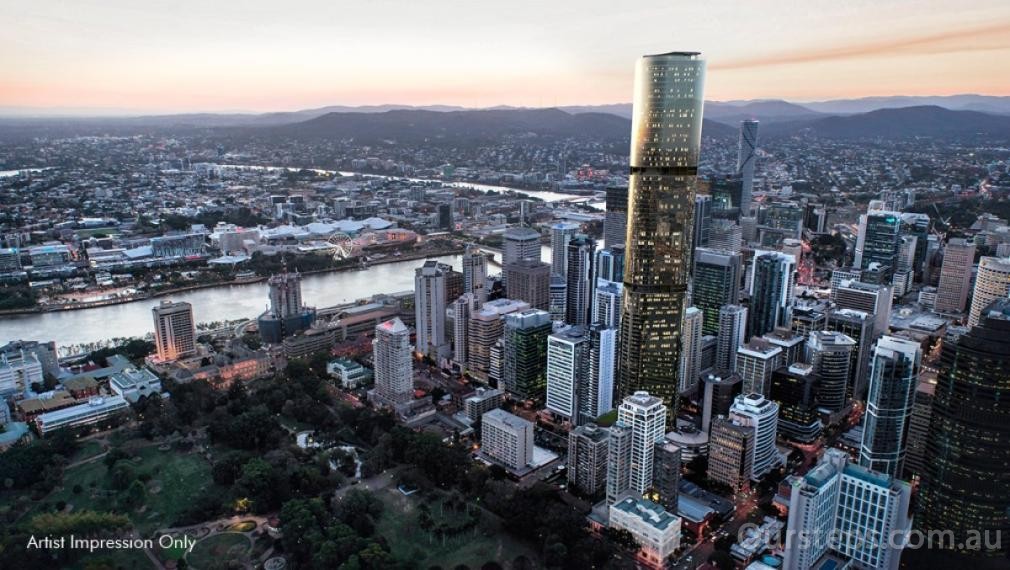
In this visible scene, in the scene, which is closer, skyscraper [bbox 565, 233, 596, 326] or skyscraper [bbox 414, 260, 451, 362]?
skyscraper [bbox 414, 260, 451, 362]

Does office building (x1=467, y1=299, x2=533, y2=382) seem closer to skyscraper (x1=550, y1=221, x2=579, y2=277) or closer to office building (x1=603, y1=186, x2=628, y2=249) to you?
skyscraper (x1=550, y1=221, x2=579, y2=277)

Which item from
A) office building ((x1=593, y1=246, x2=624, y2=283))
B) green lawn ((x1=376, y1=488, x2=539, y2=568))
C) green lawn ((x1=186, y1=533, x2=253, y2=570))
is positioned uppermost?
office building ((x1=593, y1=246, x2=624, y2=283))

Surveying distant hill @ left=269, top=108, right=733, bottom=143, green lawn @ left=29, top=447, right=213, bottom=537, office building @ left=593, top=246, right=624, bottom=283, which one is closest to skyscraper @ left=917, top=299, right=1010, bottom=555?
office building @ left=593, top=246, right=624, bottom=283

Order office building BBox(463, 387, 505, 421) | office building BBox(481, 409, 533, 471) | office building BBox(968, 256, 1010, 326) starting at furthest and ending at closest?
1. office building BBox(968, 256, 1010, 326)
2. office building BBox(463, 387, 505, 421)
3. office building BBox(481, 409, 533, 471)

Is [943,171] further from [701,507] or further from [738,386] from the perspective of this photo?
[701,507]

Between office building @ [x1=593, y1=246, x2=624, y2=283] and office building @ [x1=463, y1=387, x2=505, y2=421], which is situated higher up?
office building @ [x1=593, y1=246, x2=624, y2=283]

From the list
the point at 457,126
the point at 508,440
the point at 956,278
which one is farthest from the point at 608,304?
the point at 457,126

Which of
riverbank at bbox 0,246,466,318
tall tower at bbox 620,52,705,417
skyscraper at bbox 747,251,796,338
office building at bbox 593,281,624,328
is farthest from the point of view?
riverbank at bbox 0,246,466,318
